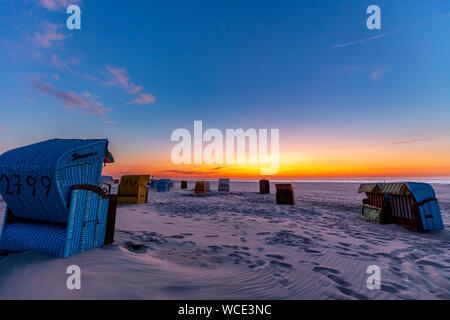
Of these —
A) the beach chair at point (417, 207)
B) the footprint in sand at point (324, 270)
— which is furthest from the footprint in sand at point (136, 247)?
the beach chair at point (417, 207)

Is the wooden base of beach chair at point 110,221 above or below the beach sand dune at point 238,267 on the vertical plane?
above

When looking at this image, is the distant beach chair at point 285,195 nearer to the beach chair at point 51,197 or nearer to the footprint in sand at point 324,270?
the footprint in sand at point 324,270

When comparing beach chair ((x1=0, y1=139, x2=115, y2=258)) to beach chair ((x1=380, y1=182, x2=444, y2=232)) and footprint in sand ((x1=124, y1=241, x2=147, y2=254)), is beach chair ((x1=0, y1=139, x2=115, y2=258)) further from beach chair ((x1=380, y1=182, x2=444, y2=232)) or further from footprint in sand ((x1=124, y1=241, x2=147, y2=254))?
beach chair ((x1=380, y1=182, x2=444, y2=232))

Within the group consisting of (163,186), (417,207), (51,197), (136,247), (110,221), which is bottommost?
(163,186)

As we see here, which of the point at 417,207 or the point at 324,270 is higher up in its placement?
the point at 417,207

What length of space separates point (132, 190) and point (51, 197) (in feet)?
30.5

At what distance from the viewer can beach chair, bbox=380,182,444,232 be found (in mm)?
6504

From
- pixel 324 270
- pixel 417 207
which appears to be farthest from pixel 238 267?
pixel 417 207

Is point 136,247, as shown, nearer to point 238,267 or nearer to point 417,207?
point 238,267

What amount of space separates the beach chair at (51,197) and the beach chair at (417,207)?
9.42 m

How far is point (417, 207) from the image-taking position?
6.60m

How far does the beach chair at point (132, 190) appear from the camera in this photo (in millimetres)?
11555
